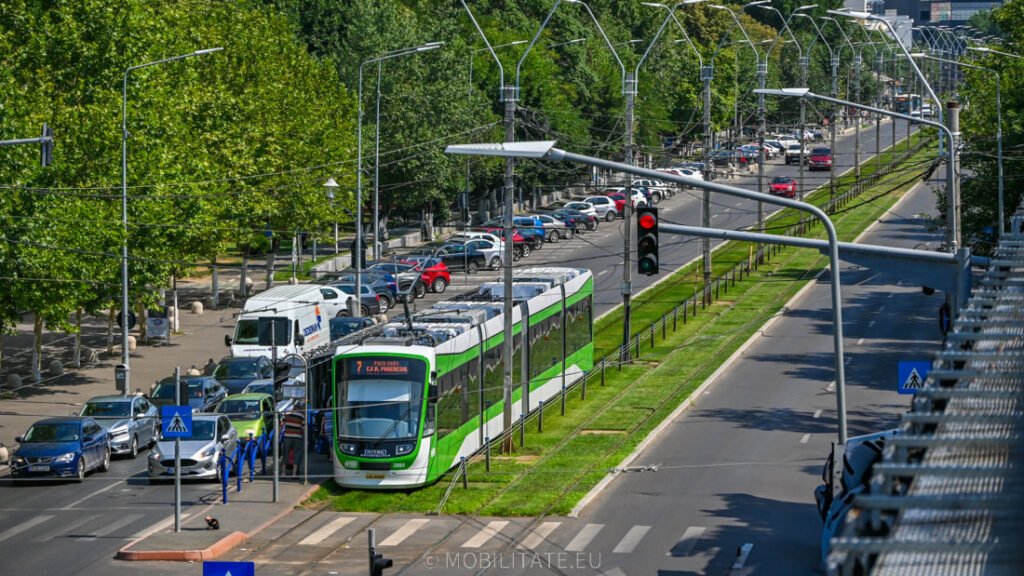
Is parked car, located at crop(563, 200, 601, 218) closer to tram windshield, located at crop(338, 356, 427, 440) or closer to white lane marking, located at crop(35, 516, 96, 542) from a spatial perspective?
tram windshield, located at crop(338, 356, 427, 440)

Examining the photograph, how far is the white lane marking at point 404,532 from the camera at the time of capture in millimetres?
29156

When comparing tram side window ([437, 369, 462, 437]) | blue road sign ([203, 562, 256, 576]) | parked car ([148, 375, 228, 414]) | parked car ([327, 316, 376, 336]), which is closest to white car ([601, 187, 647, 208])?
parked car ([327, 316, 376, 336])

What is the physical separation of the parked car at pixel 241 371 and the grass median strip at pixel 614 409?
29.7ft

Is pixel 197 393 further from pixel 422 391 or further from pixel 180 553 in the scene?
pixel 180 553

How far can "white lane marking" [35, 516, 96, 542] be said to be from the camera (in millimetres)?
30180

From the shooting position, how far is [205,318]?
203 ft

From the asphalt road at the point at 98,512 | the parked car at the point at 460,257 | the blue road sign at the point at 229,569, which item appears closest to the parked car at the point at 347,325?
the asphalt road at the point at 98,512

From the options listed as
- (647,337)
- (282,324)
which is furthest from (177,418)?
(647,337)

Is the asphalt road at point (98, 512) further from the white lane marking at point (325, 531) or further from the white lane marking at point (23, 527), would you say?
the white lane marking at point (325, 531)

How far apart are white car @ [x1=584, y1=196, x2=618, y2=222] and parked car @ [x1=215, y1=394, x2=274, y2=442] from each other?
47947 mm

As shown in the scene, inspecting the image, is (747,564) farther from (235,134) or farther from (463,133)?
(463,133)

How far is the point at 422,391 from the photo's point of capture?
33000 millimetres

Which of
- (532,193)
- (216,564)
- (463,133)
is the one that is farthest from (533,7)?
(216,564)

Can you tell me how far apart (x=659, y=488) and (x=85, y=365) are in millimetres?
24739
